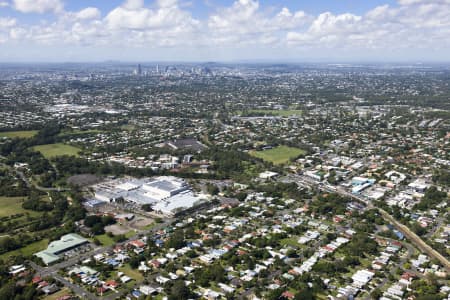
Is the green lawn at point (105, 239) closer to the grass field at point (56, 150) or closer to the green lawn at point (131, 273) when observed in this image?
the green lawn at point (131, 273)

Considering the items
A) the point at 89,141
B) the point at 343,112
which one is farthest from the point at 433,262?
the point at 343,112

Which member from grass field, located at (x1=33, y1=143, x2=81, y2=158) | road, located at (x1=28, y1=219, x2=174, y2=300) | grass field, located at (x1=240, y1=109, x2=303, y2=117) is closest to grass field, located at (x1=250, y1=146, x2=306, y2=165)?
grass field, located at (x1=33, y1=143, x2=81, y2=158)

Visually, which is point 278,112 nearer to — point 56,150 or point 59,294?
point 56,150

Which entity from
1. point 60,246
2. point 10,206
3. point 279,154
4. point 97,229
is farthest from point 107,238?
point 279,154

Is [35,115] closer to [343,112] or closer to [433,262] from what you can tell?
[343,112]

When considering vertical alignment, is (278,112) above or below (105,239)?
above
